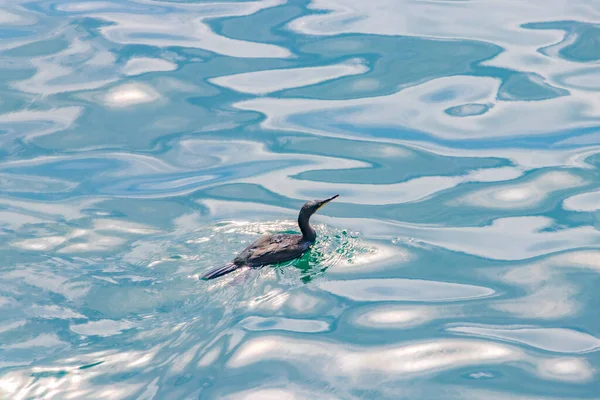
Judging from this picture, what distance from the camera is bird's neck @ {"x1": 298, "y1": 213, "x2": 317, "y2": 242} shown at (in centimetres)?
891

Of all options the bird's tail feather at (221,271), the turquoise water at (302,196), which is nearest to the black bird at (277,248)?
the bird's tail feather at (221,271)

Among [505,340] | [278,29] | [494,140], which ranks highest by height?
[278,29]

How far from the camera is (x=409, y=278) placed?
27.2 ft

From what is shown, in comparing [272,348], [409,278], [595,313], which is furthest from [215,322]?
[595,313]

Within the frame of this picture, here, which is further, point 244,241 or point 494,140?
point 494,140

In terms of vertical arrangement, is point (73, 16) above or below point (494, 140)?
above

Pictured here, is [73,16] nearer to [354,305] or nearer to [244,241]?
[244,241]

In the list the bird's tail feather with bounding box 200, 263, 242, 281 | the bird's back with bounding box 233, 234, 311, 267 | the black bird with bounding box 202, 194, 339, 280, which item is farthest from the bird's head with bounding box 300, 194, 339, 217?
the bird's tail feather with bounding box 200, 263, 242, 281

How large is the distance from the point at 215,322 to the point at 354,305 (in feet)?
4.17

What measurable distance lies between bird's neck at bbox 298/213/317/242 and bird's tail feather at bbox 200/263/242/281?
0.88 m

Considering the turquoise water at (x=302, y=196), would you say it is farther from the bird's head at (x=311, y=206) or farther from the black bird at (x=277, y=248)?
the bird's head at (x=311, y=206)

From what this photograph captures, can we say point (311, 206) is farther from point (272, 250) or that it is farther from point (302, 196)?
point (302, 196)

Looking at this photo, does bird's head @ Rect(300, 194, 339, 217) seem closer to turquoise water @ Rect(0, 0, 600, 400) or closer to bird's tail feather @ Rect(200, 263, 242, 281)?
turquoise water @ Rect(0, 0, 600, 400)

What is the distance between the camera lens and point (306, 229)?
8.96 m
